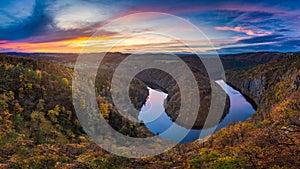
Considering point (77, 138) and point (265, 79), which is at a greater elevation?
point (77, 138)

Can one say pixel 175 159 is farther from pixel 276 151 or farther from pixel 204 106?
pixel 204 106

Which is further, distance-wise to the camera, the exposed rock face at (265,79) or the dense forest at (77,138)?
the exposed rock face at (265,79)

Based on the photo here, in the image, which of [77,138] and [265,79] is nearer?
[77,138]

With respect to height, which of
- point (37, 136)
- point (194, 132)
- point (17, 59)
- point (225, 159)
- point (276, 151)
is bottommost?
point (194, 132)

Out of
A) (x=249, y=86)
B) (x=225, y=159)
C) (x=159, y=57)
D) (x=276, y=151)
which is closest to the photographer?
(x=276, y=151)

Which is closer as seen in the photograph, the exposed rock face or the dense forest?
the dense forest

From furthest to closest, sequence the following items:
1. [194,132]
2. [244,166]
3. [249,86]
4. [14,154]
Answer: [249,86] < [194,132] < [14,154] < [244,166]

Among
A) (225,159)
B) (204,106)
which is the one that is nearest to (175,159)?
(225,159)

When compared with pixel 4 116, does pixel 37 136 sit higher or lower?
lower
